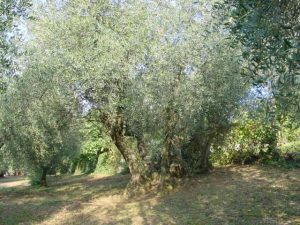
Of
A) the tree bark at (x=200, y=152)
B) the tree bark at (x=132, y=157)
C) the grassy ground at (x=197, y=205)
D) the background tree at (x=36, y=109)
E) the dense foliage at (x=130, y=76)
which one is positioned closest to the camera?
the grassy ground at (x=197, y=205)

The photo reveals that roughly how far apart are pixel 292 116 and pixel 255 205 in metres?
5.50

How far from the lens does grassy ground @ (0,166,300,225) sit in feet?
31.4

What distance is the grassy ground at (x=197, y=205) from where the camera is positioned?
957cm

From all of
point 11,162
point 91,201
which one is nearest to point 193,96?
point 91,201

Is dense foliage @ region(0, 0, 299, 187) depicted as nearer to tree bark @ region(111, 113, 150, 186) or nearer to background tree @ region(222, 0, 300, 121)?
tree bark @ region(111, 113, 150, 186)

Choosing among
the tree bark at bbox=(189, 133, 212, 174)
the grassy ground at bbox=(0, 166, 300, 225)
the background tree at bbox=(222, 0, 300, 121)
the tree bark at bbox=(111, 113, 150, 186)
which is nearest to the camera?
the background tree at bbox=(222, 0, 300, 121)

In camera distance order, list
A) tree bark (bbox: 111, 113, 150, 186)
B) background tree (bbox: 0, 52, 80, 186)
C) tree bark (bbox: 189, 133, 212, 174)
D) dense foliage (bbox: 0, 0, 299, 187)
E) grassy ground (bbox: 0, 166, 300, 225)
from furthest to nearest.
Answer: tree bark (bbox: 189, 133, 212, 174) < tree bark (bbox: 111, 113, 150, 186) < background tree (bbox: 0, 52, 80, 186) < dense foliage (bbox: 0, 0, 299, 187) < grassy ground (bbox: 0, 166, 300, 225)

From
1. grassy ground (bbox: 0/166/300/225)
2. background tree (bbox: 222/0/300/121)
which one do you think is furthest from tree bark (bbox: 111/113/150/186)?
background tree (bbox: 222/0/300/121)

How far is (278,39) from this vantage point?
4.23m

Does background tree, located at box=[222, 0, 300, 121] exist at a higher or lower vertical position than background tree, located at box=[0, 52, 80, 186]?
lower

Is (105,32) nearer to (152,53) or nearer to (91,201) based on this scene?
(152,53)

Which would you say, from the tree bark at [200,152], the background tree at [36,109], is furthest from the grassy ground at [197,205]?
the background tree at [36,109]

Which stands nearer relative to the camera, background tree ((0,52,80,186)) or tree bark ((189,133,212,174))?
background tree ((0,52,80,186))

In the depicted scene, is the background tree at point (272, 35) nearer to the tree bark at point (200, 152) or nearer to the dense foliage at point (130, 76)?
the dense foliage at point (130, 76)
